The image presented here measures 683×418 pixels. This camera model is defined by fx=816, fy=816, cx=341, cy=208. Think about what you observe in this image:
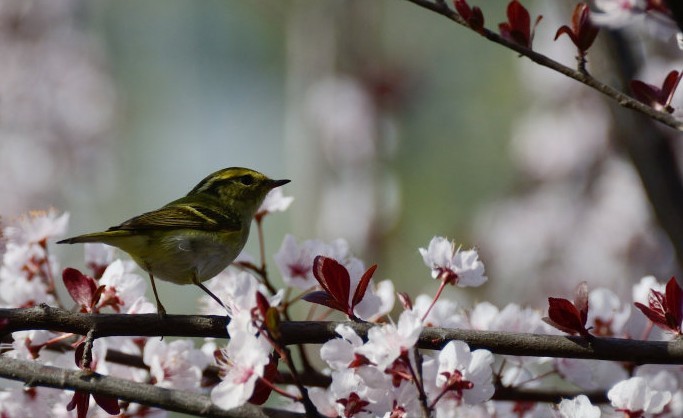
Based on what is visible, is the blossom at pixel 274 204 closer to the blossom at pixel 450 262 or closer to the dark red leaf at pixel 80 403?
the blossom at pixel 450 262

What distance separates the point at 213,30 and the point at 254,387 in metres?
14.5

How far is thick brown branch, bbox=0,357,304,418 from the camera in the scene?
166 centimetres

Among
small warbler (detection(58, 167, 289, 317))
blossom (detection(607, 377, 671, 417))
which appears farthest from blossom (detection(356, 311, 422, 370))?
small warbler (detection(58, 167, 289, 317))

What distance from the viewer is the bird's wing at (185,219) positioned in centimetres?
299

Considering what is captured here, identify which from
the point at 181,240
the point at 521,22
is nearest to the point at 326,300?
the point at 521,22

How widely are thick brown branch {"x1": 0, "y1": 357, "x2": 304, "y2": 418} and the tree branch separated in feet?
3.15

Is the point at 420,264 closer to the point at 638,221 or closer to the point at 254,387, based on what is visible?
the point at 638,221

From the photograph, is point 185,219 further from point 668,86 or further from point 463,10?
point 668,86

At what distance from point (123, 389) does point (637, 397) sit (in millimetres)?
1177

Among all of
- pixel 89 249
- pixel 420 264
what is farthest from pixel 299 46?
pixel 89 249

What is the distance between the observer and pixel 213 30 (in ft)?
51.2

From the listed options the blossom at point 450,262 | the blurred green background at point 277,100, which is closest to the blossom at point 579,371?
the blossom at point 450,262

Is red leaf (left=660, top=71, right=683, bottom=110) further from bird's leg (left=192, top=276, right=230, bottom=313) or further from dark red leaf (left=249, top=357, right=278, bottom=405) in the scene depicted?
bird's leg (left=192, top=276, right=230, bottom=313)

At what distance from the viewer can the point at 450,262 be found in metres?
2.18
